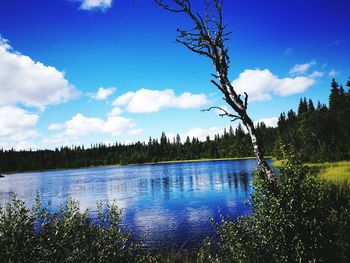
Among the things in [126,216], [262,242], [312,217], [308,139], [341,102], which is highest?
[341,102]

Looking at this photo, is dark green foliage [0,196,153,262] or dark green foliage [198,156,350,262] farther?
dark green foliage [198,156,350,262]

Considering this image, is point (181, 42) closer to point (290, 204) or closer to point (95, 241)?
point (290, 204)

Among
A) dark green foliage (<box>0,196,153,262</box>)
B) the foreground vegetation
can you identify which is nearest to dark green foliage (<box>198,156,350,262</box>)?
the foreground vegetation

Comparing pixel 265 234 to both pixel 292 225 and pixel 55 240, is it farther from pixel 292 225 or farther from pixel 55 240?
pixel 55 240

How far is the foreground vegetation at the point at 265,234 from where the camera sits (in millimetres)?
9609

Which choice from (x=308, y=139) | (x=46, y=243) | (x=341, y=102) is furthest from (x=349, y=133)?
(x=46, y=243)

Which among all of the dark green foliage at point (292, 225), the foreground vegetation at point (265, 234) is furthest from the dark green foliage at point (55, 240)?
the dark green foliage at point (292, 225)

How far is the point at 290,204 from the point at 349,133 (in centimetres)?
7295

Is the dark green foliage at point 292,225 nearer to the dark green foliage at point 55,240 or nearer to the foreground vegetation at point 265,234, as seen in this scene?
the foreground vegetation at point 265,234

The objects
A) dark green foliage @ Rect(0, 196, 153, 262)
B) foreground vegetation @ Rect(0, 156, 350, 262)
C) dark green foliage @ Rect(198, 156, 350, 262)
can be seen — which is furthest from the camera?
dark green foliage @ Rect(198, 156, 350, 262)

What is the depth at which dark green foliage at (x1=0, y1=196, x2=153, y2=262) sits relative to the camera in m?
9.34

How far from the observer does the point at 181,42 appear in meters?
12.1

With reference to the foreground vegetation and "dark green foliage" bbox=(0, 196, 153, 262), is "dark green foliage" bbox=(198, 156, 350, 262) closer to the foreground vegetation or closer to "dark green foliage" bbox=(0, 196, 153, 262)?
the foreground vegetation

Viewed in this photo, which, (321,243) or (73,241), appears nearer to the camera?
(321,243)
